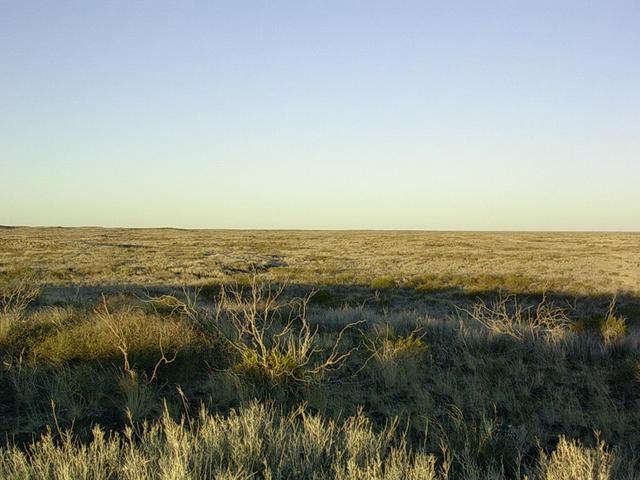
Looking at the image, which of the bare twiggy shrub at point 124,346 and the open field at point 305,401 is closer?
the open field at point 305,401

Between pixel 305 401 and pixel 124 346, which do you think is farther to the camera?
pixel 124 346

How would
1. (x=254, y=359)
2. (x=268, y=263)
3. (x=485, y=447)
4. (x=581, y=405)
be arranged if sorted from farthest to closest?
(x=268, y=263) → (x=254, y=359) → (x=581, y=405) → (x=485, y=447)

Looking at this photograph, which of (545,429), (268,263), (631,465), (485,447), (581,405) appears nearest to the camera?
(631,465)

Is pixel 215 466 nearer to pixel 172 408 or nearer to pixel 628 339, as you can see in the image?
pixel 172 408

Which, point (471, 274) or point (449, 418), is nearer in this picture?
point (449, 418)

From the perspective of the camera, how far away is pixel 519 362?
702 cm

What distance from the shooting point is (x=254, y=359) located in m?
6.40

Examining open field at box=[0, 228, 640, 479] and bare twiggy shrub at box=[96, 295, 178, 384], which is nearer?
open field at box=[0, 228, 640, 479]

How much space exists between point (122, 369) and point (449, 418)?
364cm

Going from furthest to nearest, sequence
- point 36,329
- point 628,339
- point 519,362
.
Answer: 1. point 628,339
2. point 36,329
3. point 519,362

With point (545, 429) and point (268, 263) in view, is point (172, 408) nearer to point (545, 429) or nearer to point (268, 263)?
point (545, 429)

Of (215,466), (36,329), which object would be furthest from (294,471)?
(36,329)

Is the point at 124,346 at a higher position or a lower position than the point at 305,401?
higher

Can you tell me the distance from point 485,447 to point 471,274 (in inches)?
1048
